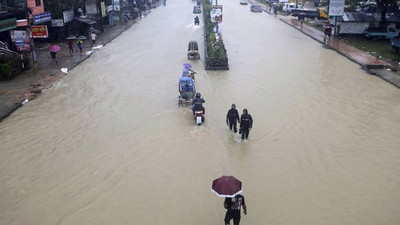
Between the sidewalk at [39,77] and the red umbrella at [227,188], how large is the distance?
11.9m

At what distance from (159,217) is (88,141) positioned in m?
5.77

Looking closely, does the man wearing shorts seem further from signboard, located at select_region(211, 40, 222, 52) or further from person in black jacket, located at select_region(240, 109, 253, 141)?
signboard, located at select_region(211, 40, 222, 52)

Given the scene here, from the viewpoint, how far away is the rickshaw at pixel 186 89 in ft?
58.2

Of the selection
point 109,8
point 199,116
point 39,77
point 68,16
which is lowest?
point 199,116

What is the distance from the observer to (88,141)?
14.4 m

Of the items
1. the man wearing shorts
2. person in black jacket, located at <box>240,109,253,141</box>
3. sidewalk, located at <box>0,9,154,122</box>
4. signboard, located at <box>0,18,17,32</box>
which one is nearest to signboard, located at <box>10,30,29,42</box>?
signboard, located at <box>0,18,17,32</box>

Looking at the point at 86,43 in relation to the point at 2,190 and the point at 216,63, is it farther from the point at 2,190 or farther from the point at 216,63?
the point at 2,190

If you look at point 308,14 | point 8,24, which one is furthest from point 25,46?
point 308,14

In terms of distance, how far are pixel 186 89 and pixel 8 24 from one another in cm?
1576

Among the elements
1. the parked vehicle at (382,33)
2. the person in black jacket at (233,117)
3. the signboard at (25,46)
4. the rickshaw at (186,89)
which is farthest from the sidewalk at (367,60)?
the signboard at (25,46)

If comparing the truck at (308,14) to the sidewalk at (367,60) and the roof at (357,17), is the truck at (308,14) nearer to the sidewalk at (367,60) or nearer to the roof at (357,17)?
the sidewalk at (367,60)

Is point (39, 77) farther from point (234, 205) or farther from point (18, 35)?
point (234, 205)

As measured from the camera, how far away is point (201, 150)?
1355 centimetres

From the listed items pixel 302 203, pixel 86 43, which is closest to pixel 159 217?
pixel 302 203
